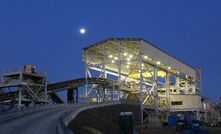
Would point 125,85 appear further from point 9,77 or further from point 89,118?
point 89,118

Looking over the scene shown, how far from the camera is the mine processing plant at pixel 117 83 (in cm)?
7588

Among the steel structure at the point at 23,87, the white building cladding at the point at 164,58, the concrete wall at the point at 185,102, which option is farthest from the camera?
the concrete wall at the point at 185,102

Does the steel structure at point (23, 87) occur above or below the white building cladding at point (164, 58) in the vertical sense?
below

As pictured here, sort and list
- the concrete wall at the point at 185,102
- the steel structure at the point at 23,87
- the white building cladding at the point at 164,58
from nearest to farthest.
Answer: the steel structure at the point at 23,87 < the white building cladding at the point at 164,58 < the concrete wall at the point at 185,102

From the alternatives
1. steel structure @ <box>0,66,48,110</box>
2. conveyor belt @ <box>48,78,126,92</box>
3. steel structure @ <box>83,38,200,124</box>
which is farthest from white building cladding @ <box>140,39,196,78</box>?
steel structure @ <box>0,66,48,110</box>

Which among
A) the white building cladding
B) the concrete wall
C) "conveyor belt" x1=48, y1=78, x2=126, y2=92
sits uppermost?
the white building cladding

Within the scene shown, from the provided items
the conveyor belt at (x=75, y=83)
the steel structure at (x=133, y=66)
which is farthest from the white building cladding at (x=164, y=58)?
the conveyor belt at (x=75, y=83)

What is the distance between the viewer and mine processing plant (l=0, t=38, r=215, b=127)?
75875 mm

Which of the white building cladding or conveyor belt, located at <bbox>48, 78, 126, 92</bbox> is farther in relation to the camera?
the white building cladding

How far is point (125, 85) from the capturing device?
295 feet

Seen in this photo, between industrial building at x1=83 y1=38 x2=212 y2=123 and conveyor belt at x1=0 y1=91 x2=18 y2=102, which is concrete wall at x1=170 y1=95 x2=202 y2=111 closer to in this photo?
industrial building at x1=83 y1=38 x2=212 y2=123

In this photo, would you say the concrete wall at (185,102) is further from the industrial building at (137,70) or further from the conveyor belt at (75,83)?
the conveyor belt at (75,83)

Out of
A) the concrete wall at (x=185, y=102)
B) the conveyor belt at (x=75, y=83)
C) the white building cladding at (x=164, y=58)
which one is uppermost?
the white building cladding at (x=164, y=58)

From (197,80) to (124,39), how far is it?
4444 cm
